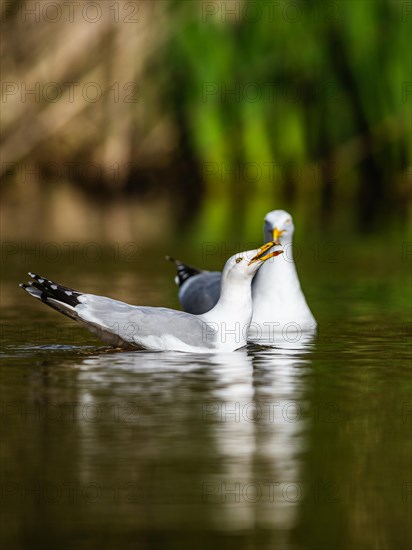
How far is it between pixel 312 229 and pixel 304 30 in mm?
4722

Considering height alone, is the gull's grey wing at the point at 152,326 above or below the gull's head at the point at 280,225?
below

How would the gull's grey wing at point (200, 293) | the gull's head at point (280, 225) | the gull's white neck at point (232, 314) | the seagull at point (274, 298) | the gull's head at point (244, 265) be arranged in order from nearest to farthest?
the gull's white neck at point (232, 314) → the gull's head at point (244, 265) → the seagull at point (274, 298) → the gull's grey wing at point (200, 293) → the gull's head at point (280, 225)

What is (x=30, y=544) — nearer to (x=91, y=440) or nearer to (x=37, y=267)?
(x=91, y=440)

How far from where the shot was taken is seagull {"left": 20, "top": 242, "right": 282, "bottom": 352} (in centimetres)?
801

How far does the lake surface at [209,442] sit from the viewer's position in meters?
4.79

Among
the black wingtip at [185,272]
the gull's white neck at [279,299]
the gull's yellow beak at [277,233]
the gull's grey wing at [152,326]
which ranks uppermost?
the gull's yellow beak at [277,233]

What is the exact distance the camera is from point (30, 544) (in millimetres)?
4570

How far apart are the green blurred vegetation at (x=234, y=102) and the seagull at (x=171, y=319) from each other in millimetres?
10278

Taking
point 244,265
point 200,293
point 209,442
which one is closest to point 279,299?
point 200,293

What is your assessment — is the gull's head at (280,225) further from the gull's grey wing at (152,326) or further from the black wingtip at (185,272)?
the gull's grey wing at (152,326)

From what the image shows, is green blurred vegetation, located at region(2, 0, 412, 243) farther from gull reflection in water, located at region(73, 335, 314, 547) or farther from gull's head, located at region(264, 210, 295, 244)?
gull reflection in water, located at region(73, 335, 314, 547)

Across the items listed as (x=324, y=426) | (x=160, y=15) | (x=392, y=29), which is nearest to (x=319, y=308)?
(x=324, y=426)

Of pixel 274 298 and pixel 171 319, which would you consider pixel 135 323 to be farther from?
pixel 274 298

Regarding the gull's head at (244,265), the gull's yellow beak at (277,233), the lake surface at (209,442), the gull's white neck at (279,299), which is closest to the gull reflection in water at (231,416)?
the lake surface at (209,442)
